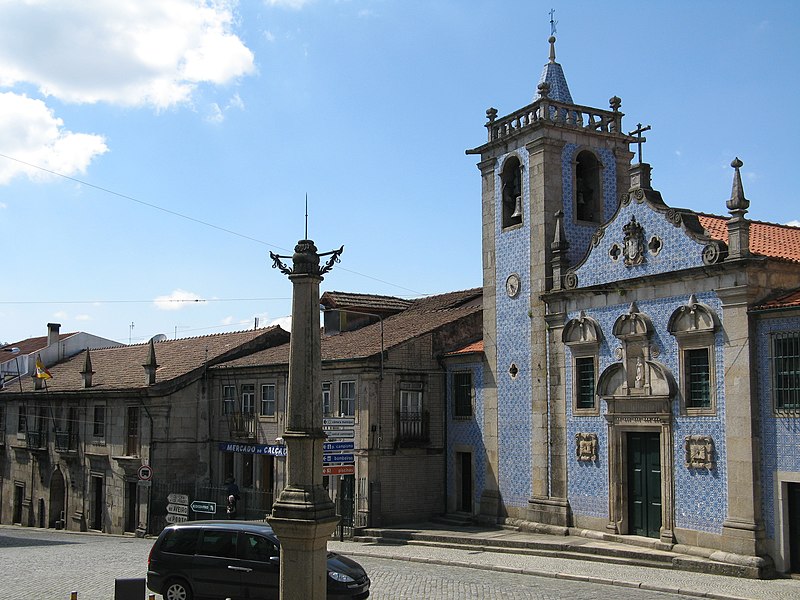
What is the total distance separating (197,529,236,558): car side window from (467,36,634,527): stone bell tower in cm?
1158

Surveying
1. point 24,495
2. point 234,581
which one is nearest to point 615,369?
point 234,581

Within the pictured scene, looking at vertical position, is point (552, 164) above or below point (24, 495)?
above

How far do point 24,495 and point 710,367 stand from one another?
118 ft

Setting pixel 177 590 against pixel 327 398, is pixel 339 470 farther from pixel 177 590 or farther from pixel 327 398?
pixel 177 590

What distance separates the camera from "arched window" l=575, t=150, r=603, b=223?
2770 centimetres

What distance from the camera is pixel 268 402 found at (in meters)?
33.5

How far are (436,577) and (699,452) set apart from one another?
6875 mm

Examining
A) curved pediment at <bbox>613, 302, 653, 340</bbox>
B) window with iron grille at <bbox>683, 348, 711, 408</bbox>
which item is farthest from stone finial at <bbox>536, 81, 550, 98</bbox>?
window with iron grille at <bbox>683, 348, 711, 408</bbox>

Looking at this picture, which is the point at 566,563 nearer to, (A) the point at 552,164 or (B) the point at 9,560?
(A) the point at 552,164

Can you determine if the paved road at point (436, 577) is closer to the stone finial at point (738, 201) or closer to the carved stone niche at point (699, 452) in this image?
the carved stone niche at point (699, 452)

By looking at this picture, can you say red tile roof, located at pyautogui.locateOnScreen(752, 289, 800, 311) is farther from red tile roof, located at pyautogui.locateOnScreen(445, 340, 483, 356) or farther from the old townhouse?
the old townhouse

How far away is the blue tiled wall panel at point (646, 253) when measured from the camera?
71.8ft

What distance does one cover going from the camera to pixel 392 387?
2900 centimetres

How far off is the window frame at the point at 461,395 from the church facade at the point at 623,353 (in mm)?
458
